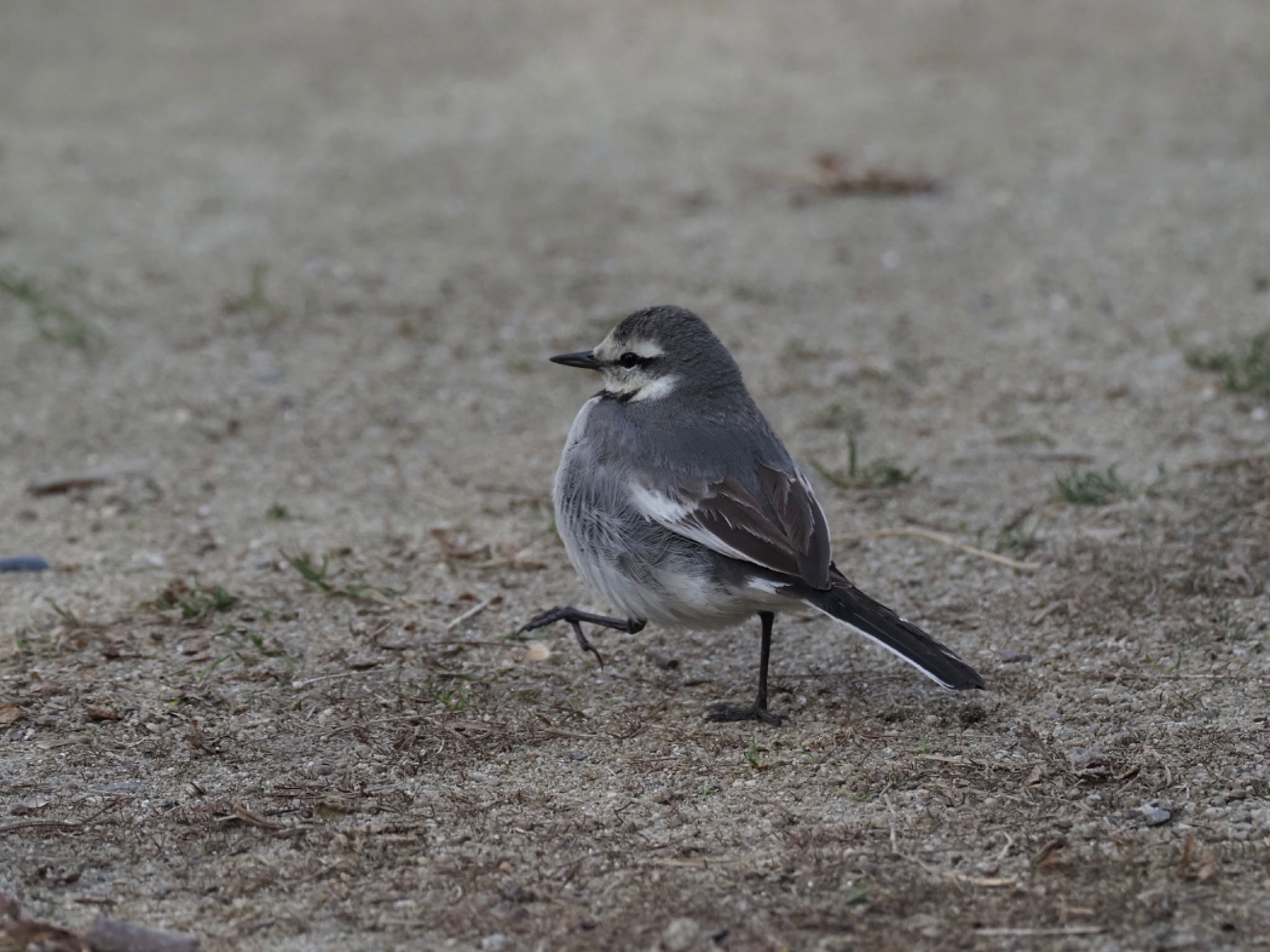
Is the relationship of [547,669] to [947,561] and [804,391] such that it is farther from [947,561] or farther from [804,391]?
[804,391]

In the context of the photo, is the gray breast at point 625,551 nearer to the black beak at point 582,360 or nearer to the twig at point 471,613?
the black beak at point 582,360

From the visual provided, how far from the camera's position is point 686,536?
15.3 feet

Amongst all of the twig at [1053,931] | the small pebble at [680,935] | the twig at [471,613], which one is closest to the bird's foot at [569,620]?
the twig at [471,613]

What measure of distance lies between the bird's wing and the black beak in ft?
2.49

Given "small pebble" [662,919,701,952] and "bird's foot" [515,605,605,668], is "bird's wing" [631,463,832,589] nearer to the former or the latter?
"bird's foot" [515,605,605,668]

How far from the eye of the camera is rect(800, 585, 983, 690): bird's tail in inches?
167

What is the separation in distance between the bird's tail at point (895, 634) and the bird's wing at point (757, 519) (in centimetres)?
6

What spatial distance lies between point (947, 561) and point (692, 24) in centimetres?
937

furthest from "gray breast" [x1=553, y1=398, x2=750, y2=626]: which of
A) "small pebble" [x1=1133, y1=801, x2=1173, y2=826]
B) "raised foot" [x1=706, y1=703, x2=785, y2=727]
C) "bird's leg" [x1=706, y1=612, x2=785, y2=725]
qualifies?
"small pebble" [x1=1133, y1=801, x2=1173, y2=826]

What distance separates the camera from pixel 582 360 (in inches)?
215

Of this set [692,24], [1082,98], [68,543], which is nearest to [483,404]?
[68,543]

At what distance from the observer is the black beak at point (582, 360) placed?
5.44 m

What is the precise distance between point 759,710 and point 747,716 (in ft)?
0.14

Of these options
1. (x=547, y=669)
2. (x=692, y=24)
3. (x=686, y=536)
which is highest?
(x=692, y=24)
